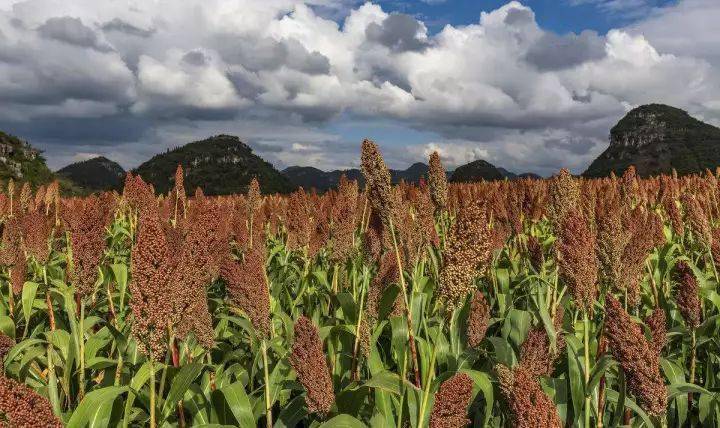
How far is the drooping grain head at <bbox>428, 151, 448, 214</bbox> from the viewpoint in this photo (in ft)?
17.7

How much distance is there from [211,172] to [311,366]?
166 meters

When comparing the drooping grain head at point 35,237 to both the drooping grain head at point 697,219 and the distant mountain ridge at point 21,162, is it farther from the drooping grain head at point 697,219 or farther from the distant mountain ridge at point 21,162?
the distant mountain ridge at point 21,162

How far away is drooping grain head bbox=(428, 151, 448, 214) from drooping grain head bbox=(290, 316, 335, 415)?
3.17m

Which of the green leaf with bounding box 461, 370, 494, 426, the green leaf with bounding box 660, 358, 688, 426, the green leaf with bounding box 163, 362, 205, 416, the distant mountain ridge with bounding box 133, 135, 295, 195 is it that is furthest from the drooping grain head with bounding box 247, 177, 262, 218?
the distant mountain ridge with bounding box 133, 135, 295, 195

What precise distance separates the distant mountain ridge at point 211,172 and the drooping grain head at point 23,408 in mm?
111142

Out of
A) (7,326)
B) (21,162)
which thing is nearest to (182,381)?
(7,326)

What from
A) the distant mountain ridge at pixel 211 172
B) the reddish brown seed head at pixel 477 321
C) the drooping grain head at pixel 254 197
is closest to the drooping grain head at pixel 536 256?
the reddish brown seed head at pixel 477 321

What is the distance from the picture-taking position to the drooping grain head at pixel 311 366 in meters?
2.53

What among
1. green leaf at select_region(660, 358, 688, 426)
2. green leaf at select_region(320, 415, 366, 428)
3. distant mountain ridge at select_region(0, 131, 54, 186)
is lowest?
green leaf at select_region(660, 358, 688, 426)

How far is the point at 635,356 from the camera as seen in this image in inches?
92.4

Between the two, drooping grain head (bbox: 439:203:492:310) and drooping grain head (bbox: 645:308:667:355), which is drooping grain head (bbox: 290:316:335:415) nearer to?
drooping grain head (bbox: 439:203:492:310)

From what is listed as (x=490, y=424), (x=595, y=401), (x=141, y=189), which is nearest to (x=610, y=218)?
(x=595, y=401)

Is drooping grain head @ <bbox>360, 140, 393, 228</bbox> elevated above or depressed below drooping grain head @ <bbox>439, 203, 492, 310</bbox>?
above

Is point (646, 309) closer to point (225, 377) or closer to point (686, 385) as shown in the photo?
point (686, 385)
